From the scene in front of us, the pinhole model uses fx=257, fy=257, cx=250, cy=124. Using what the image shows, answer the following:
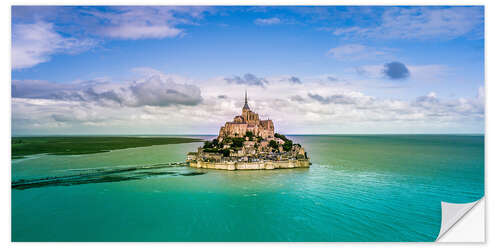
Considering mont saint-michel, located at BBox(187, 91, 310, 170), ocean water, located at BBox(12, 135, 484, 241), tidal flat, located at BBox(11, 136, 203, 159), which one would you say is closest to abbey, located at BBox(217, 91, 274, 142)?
mont saint-michel, located at BBox(187, 91, 310, 170)

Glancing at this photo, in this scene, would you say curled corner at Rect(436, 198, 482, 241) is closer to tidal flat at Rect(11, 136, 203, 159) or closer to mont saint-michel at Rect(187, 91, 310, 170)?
mont saint-michel at Rect(187, 91, 310, 170)

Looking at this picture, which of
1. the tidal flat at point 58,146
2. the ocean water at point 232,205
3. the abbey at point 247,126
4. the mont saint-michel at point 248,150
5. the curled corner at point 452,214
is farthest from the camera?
the abbey at point 247,126

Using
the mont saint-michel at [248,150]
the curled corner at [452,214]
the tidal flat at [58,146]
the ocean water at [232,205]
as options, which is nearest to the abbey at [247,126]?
the mont saint-michel at [248,150]

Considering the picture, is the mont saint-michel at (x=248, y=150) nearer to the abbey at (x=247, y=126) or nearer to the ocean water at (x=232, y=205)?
the abbey at (x=247, y=126)

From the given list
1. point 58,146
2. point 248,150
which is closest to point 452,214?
point 248,150

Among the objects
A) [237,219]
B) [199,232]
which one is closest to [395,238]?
[237,219]

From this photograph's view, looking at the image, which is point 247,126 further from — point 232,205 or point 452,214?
point 452,214

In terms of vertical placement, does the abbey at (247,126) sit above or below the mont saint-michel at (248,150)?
above
